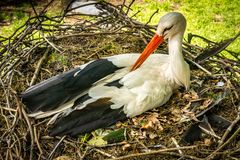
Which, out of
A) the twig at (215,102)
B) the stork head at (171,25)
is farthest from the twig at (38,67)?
the twig at (215,102)

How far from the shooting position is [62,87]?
2.81 metres

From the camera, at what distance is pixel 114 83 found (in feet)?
9.31

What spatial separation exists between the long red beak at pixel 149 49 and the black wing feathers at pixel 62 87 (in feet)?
0.44

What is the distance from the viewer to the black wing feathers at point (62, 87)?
9.04 feet

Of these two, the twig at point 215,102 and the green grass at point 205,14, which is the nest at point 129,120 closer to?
the twig at point 215,102

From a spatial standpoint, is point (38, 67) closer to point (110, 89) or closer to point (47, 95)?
point (47, 95)

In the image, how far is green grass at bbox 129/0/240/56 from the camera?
548 cm

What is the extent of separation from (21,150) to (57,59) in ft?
3.10

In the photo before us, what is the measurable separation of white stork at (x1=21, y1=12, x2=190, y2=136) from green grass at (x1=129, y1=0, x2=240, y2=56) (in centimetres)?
233

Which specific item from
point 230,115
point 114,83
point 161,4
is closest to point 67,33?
point 114,83

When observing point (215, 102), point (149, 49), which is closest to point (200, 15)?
point (149, 49)

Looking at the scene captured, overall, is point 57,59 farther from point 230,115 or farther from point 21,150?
point 230,115

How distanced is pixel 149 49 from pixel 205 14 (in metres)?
3.23

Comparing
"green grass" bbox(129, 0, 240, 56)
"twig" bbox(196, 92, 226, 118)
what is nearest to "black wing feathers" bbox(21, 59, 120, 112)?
"twig" bbox(196, 92, 226, 118)
